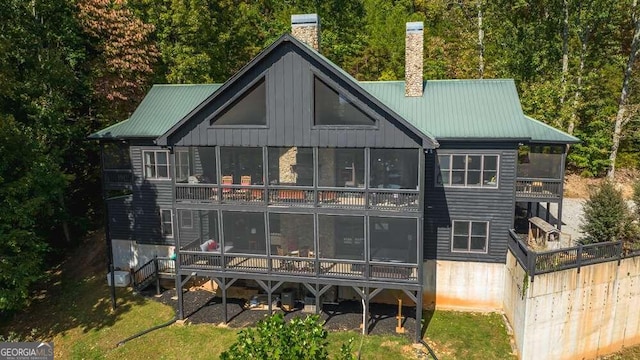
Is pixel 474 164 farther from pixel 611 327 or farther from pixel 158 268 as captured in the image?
pixel 158 268

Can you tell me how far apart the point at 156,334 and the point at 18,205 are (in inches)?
334

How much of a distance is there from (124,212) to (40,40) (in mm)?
10841

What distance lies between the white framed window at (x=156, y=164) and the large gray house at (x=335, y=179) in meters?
0.07

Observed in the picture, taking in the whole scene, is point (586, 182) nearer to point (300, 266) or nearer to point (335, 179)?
point (335, 179)

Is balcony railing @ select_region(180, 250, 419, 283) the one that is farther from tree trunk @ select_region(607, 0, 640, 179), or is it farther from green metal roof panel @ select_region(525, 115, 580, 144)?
tree trunk @ select_region(607, 0, 640, 179)

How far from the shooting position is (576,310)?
Answer: 1773 centimetres

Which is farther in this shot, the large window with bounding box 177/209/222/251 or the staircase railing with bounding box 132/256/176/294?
the staircase railing with bounding box 132/256/176/294

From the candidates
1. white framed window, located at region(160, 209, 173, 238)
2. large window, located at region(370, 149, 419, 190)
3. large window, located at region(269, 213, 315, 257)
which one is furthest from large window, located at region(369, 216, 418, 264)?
white framed window, located at region(160, 209, 173, 238)

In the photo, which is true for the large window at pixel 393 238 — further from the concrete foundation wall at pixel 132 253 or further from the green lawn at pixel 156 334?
the concrete foundation wall at pixel 132 253

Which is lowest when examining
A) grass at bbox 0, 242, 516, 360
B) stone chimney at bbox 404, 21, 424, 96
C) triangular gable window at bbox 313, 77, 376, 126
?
grass at bbox 0, 242, 516, 360

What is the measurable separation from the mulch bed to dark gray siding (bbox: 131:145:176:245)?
3647 mm

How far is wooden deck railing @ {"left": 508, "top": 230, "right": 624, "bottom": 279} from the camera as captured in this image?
16844 millimetres

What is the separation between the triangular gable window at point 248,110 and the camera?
18766 mm

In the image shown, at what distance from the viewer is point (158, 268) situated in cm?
2347
